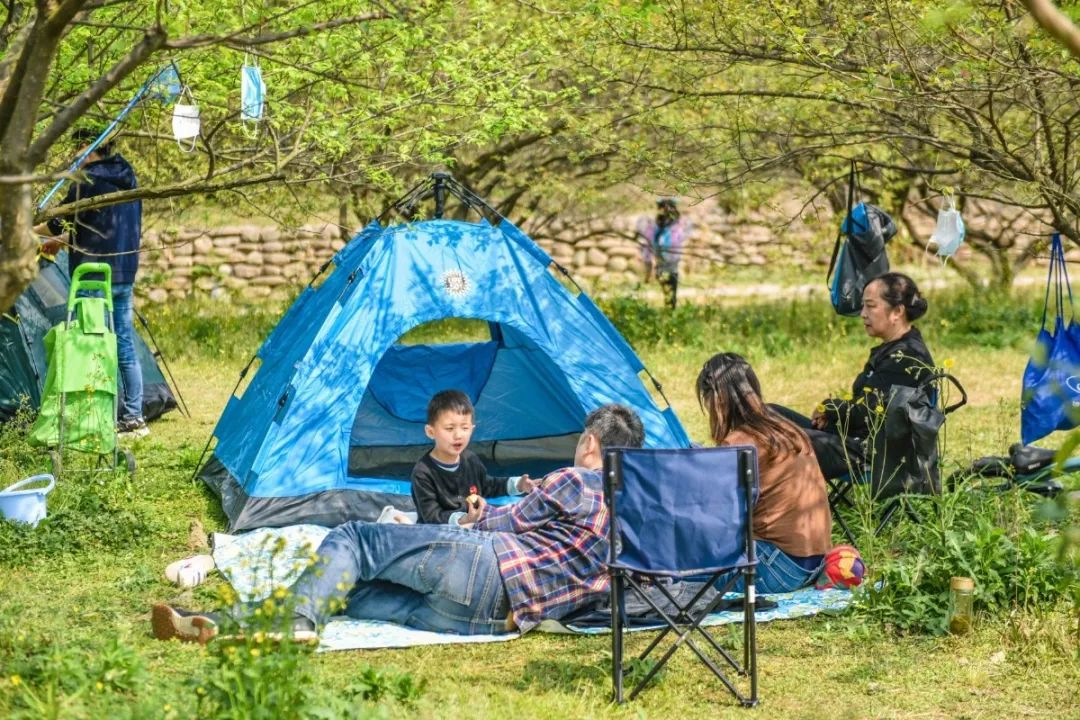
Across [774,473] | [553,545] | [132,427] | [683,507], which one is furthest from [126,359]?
[683,507]

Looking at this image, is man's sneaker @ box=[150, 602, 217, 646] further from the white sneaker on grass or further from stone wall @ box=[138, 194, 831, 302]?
stone wall @ box=[138, 194, 831, 302]

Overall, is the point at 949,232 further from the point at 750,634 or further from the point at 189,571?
the point at 189,571

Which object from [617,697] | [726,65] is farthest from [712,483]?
[726,65]

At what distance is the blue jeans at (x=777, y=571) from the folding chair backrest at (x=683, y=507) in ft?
2.77

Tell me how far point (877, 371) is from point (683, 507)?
80.3 inches

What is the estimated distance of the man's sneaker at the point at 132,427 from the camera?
25.3 ft

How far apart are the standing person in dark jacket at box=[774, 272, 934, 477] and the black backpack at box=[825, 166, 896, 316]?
35.5 inches

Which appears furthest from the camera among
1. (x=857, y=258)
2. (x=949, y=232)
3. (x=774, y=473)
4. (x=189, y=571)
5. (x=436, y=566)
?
(x=857, y=258)

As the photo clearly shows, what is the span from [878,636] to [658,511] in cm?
106

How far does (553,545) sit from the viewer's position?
14.8 feet

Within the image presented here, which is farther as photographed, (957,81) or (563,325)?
(563,325)

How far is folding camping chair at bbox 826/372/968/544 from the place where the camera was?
5234 mm

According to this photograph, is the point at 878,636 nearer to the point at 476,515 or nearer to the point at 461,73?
the point at 476,515

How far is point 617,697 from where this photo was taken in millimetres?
3863
